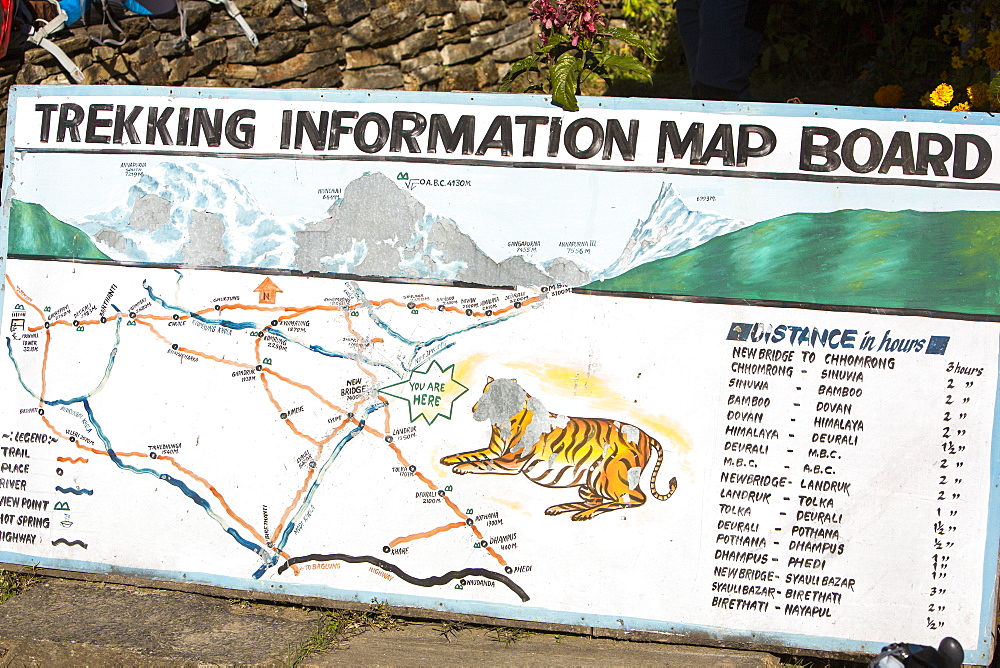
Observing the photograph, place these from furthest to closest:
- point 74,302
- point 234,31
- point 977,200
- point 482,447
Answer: point 234,31 < point 74,302 < point 482,447 < point 977,200

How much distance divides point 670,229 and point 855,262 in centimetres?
62

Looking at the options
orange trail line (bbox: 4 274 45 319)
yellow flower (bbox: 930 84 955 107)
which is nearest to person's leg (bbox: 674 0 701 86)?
yellow flower (bbox: 930 84 955 107)

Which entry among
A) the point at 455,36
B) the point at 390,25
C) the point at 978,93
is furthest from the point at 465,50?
the point at 978,93

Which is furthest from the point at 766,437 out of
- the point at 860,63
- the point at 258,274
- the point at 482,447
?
the point at 860,63

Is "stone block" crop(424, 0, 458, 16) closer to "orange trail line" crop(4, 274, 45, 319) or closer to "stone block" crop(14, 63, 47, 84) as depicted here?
"stone block" crop(14, 63, 47, 84)

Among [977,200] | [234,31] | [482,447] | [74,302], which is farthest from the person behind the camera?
[234,31]

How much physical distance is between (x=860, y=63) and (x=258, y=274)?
403cm

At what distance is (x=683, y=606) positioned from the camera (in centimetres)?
271

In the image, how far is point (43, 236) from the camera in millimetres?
2994

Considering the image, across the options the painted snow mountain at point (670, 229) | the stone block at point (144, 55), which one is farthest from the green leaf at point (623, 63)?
the stone block at point (144, 55)

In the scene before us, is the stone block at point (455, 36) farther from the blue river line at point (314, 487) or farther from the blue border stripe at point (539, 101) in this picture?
the blue river line at point (314, 487)

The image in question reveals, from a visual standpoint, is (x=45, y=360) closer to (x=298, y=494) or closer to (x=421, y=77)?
(x=298, y=494)

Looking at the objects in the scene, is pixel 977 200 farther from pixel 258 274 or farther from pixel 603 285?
pixel 258 274

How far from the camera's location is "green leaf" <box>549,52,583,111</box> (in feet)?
8.85
